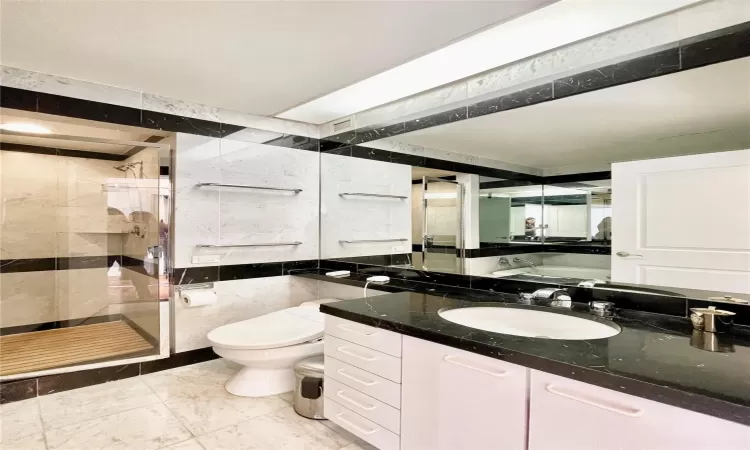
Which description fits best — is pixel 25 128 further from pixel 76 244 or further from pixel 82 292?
pixel 82 292

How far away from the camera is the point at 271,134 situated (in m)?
3.34

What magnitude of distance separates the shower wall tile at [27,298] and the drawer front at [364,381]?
3.37 metres

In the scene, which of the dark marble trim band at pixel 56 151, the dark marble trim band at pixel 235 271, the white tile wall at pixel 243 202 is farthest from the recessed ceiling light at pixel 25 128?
the dark marble trim band at pixel 235 271

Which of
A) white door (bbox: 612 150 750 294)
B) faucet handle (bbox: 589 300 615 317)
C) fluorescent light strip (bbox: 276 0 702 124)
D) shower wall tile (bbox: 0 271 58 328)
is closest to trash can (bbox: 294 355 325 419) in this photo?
faucet handle (bbox: 589 300 615 317)

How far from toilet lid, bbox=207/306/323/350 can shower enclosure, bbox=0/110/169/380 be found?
29.4 inches

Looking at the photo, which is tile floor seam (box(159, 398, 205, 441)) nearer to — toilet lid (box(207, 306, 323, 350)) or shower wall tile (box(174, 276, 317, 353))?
toilet lid (box(207, 306, 323, 350))

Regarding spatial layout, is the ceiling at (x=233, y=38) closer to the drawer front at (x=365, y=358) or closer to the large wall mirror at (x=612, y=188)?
the large wall mirror at (x=612, y=188)

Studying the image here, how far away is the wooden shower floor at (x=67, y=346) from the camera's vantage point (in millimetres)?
2670

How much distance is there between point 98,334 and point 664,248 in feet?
13.6

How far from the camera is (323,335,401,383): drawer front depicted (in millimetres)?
1625

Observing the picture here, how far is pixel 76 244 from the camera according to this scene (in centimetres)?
376

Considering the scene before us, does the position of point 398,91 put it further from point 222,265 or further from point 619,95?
point 222,265

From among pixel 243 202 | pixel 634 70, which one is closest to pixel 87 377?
pixel 243 202

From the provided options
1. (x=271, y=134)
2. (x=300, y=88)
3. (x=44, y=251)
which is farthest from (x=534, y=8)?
(x=44, y=251)
